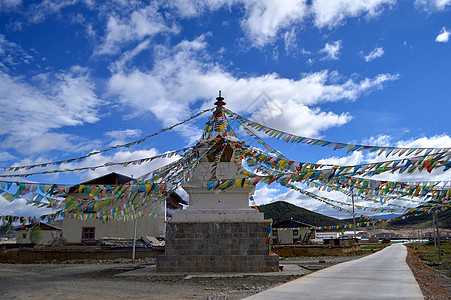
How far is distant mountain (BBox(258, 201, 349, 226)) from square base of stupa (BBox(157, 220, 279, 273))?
87448mm

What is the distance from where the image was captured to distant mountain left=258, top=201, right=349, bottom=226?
330 feet

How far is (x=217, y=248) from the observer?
11422 millimetres

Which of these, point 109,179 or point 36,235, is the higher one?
point 109,179

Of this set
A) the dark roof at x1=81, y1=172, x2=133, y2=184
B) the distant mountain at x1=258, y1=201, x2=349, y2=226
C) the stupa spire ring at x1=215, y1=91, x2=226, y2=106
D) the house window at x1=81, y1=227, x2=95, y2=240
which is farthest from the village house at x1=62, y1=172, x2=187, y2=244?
the distant mountain at x1=258, y1=201, x2=349, y2=226

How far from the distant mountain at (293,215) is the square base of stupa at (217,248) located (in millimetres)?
87448

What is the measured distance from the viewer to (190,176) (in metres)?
12.5

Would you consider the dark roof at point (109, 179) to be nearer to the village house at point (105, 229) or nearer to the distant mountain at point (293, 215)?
the village house at point (105, 229)

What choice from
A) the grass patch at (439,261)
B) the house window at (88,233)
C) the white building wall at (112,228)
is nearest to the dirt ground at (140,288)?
the grass patch at (439,261)

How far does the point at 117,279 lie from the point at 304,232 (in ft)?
102

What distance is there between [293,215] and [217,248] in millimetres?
99722

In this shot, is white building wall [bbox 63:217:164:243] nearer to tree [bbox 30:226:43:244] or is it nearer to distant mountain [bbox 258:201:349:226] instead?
tree [bbox 30:226:43:244]

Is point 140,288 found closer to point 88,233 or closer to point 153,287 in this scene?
point 153,287

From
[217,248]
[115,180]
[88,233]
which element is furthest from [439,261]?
[115,180]

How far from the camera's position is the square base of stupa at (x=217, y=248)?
11234 millimetres
